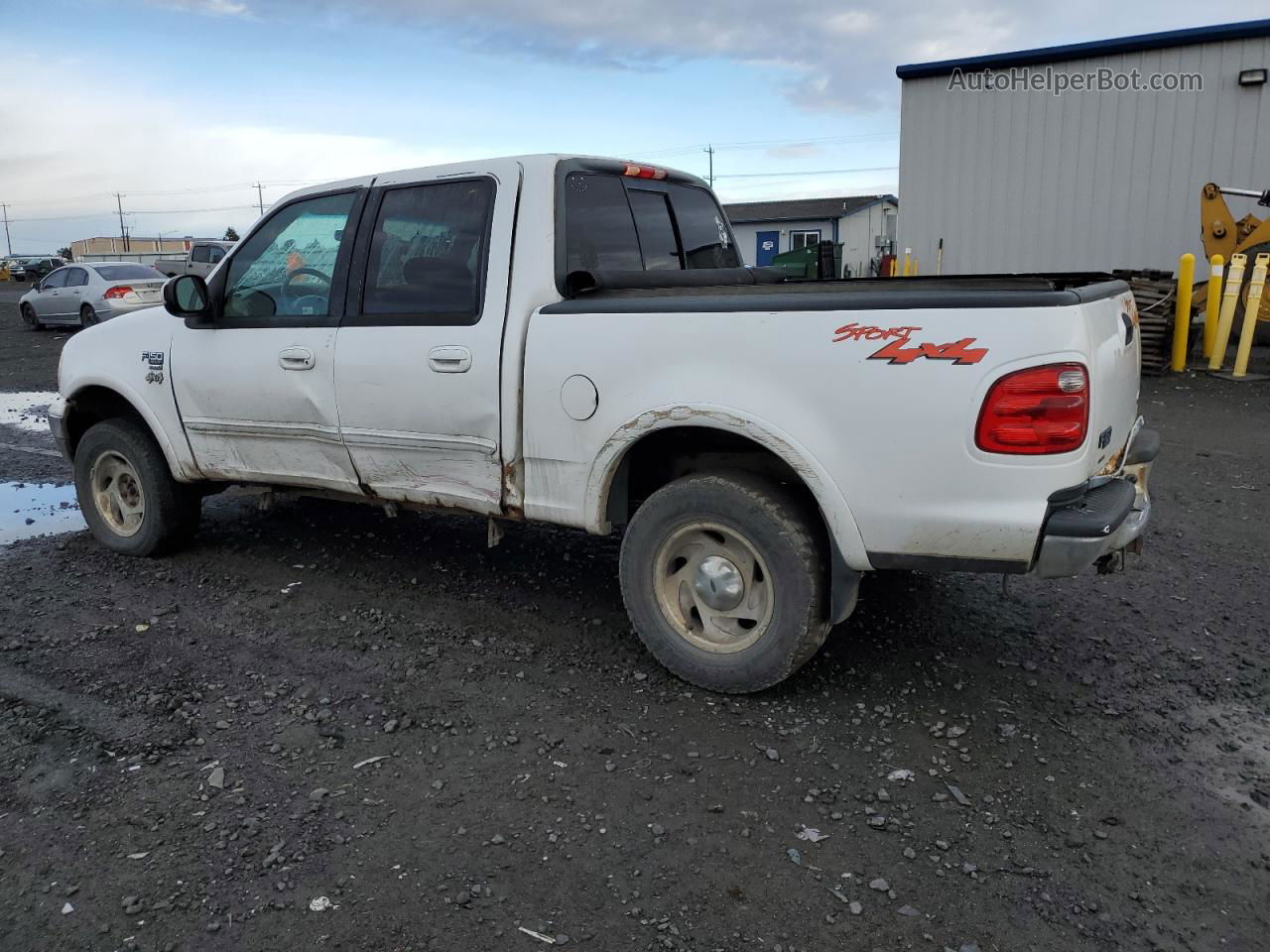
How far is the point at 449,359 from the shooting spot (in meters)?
4.18

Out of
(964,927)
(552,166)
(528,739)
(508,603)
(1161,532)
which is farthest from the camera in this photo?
(1161,532)

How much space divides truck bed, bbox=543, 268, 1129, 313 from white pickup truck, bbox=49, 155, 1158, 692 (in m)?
0.01

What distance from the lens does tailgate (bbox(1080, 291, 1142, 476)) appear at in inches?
125

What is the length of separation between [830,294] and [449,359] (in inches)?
62.5

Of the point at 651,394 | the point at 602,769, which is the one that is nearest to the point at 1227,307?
the point at 651,394

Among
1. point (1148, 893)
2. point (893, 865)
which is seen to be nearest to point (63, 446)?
point (893, 865)

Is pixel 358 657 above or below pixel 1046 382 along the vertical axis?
below

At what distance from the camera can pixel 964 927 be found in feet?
8.38

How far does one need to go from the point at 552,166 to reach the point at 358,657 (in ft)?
7.30

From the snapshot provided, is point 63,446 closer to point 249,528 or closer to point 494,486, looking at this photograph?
point 249,528

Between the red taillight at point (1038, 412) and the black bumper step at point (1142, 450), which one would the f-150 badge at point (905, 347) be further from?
the black bumper step at point (1142, 450)

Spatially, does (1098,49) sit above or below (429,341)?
above

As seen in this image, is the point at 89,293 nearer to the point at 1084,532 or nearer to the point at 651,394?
the point at 651,394

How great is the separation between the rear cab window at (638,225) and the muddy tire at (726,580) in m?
1.16
